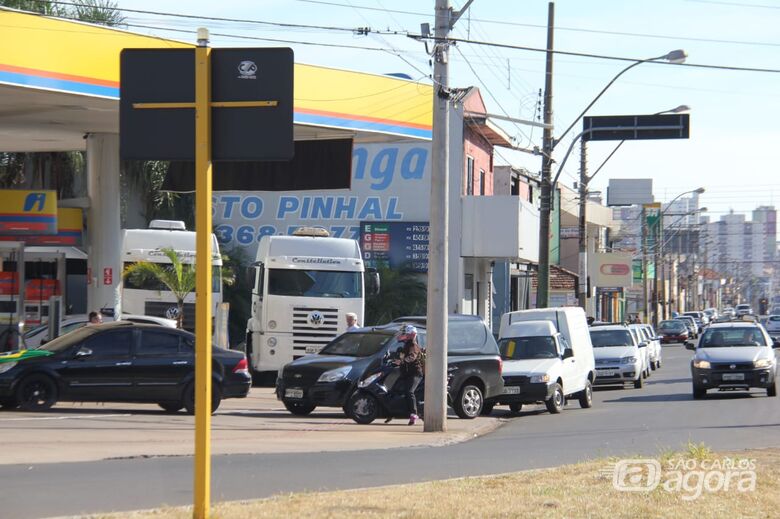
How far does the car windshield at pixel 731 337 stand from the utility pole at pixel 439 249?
1163cm

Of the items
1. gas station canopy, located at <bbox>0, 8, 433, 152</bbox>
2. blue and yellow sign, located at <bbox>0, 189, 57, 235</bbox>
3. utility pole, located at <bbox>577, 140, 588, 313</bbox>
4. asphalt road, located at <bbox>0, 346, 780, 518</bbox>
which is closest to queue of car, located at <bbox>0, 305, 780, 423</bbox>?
asphalt road, located at <bbox>0, 346, 780, 518</bbox>

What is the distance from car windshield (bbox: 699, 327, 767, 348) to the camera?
1109 inches

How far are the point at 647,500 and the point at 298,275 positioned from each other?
62.5ft

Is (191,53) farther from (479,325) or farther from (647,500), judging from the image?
(479,325)

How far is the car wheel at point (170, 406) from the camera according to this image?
20.3m

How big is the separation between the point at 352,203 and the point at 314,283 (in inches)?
513

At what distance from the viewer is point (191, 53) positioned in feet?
26.5

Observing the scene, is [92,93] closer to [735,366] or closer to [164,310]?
[164,310]

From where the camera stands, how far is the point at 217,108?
7.96m

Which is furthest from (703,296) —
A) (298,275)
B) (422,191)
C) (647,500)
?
(647,500)

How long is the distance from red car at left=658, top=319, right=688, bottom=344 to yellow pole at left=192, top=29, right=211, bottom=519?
67.9 m

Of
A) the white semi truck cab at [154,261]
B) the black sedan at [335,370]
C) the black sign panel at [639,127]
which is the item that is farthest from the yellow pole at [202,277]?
the black sign panel at [639,127]

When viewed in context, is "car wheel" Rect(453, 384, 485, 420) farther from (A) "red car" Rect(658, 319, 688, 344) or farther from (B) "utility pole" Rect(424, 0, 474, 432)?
(A) "red car" Rect(658, 319, 688, 344)

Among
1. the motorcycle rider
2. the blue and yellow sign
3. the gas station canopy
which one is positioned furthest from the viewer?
the blue and yellow sign
